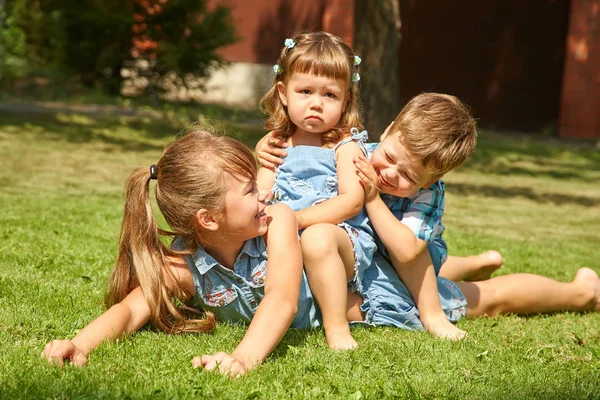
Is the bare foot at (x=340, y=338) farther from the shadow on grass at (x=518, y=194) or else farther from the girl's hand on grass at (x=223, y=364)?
the shadow on grass at (x=518, y=194)

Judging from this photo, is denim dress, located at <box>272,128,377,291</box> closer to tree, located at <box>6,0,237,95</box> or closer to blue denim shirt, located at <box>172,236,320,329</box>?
blue denim shirt, located at <box>172,236,320,329</box>

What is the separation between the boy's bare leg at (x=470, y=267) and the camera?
4.66 metres

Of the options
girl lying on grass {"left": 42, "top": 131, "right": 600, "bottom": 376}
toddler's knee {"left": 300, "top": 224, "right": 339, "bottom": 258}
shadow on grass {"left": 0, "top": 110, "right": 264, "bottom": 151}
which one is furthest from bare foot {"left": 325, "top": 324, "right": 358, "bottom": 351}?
shadow on grass {"left": 0, "top": 110, "right": 264, "bottom": 151}

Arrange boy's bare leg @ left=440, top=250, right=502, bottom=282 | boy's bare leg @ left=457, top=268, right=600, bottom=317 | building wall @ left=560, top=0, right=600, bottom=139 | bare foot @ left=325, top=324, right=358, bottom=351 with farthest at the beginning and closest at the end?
1. building wall @ left=560, top=0, right=600, bottom=139
2. boy's bare leg @ left=440, top=250, right=502, bottom=282
3. boy's bare leg @ left=457, top=268, right=600, bottom=317
4. bare foot @ left=325, top=324, right=358, bottom=351

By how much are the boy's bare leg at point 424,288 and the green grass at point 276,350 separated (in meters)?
0.17

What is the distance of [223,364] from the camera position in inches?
116

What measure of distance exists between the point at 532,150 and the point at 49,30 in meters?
8.28

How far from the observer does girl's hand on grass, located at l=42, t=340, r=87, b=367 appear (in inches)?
115

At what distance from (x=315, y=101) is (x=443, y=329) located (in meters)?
1.14

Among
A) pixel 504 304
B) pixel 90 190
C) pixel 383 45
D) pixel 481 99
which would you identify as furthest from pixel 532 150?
pixel 504 304

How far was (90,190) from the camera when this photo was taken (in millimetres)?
7695

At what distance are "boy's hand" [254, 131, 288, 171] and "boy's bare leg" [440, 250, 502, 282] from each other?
1.17 meters

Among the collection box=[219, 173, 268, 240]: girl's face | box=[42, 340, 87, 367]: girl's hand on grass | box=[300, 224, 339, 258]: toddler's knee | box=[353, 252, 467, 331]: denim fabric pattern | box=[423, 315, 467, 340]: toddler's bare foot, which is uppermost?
box=[219, 173, 268, 240]: girl's face

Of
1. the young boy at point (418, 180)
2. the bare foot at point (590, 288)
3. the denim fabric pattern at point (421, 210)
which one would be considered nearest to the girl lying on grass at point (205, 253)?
the young boy at point (418, 180)
